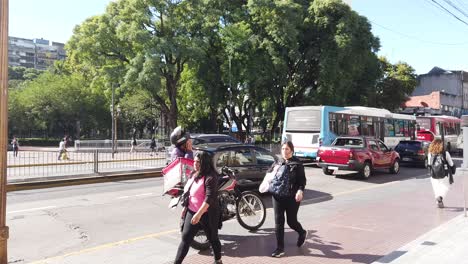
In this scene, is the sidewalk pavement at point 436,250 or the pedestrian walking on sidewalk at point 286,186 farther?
the pedestrian walking on sidewalk at point 286,186

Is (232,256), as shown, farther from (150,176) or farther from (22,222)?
(150,176)

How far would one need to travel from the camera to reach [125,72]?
3155 centimetres

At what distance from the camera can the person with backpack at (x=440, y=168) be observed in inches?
379

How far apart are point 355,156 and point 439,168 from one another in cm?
631

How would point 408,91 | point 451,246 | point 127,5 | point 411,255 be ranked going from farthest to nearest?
1. point 408,91
2. point 127,5
3. point 451,246
4. point 411,255

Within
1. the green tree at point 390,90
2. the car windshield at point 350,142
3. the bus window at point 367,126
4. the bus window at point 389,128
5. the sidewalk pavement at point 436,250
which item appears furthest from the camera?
the green tree at point 390,90

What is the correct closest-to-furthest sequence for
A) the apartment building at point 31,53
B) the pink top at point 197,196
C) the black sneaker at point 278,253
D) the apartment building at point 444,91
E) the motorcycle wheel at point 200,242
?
1. the pink top at point 197,196
2. the black sneaker at point 278,253
3. the motorcycle wheel at point 200,242
4. the apartment building at point 444,91
5. the apartment building at point 31,53

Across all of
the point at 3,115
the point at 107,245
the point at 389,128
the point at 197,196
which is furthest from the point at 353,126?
the point at 3,115

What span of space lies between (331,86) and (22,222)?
90.5 ft

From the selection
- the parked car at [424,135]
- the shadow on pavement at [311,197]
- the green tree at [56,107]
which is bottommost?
the shadow on pavement at [311,197]

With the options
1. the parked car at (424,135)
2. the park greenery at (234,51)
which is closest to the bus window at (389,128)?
the park greenery at (234,51)

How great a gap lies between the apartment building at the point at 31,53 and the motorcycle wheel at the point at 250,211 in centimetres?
15516

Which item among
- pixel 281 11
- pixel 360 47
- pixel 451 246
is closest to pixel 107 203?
pixel 451 246

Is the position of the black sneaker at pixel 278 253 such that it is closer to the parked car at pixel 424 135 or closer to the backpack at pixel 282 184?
the backpack at pixel 282 184
